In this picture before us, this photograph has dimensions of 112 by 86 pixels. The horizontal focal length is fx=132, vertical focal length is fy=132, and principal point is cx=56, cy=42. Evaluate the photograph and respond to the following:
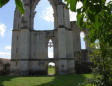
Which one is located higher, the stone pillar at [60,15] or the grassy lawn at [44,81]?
the stone pillar at [60,15]

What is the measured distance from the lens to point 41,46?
20.3m

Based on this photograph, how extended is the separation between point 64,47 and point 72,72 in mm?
3731

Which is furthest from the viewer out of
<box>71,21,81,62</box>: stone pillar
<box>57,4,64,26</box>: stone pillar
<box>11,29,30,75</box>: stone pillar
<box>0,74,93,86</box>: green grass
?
<box>71,21,81,62</box>: stone pillar

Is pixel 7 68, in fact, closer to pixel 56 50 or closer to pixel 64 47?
pixel 56 50

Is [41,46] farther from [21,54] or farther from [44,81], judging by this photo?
[44,81]

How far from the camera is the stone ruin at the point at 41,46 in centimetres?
1857

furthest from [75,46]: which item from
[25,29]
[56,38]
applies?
[25,29]

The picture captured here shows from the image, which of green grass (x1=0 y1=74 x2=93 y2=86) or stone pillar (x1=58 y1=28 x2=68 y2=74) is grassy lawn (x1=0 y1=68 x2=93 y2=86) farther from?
stone pillar (x1=58 y1=28 x2=68 y2=74)

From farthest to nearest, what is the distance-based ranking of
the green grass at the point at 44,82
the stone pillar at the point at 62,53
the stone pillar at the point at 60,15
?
the stone pillar at the point at 60,15, the stone pillar at the point at 62,53, the green grass at the point at 44,82

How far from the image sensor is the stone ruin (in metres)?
18.6

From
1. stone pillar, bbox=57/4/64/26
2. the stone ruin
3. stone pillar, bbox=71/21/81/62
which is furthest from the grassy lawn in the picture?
stone pillar, bbox=71/21/81/62

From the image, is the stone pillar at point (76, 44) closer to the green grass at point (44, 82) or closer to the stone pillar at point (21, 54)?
the stone pillar at point (21, 54)

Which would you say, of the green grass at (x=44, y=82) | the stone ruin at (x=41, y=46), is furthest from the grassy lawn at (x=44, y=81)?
the stone ruin at (x=41, y=46)

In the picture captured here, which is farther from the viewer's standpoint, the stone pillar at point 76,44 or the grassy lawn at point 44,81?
the stone pillar at point 76,44
